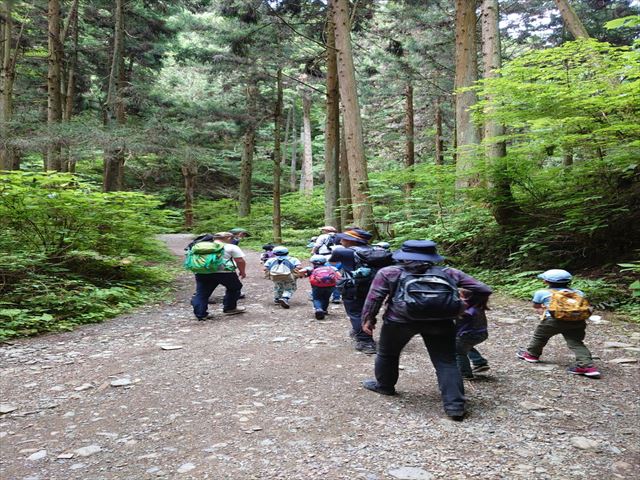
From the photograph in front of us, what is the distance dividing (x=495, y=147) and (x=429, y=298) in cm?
769

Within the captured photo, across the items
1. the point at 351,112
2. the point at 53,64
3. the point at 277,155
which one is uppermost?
the point at 53,64

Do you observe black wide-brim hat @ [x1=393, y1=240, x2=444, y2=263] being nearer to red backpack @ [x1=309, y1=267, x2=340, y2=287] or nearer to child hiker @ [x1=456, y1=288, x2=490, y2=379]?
child hiker @ [x1=456, y1=288, x2=490, y2=379]

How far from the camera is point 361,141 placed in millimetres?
11852

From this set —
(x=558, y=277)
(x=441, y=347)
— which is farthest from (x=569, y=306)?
(x=441, y=347)

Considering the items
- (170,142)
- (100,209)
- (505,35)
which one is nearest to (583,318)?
(100,209)

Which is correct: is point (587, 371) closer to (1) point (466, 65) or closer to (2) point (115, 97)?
(1) point (466, 65)

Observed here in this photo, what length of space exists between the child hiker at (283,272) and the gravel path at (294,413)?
204 centimetres

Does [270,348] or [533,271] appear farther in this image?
[533,271]

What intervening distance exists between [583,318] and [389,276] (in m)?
2.26

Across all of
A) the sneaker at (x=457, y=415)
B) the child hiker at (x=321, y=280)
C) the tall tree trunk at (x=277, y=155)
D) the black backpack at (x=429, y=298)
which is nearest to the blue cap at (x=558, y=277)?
the black backpack at (x=429, y=298)

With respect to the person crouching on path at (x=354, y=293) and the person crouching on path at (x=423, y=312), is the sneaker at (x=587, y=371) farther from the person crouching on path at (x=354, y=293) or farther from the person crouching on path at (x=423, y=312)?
the person crouching on path at (x=354, y=293)

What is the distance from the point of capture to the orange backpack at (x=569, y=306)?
4.44 meters

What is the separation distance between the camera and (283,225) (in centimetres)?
2592

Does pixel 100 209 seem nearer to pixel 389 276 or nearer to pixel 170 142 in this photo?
pixel 170 142
